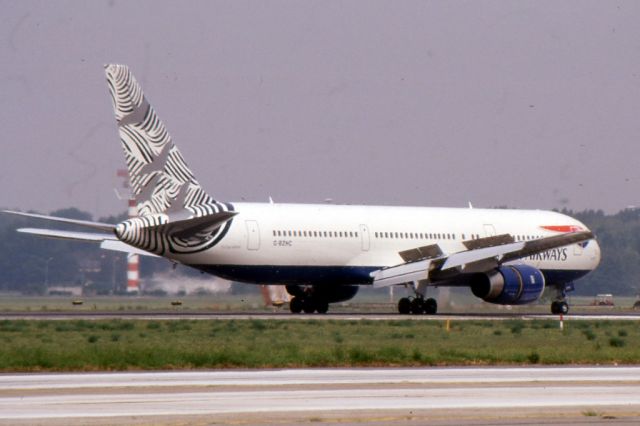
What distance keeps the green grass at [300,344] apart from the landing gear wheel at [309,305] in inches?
381

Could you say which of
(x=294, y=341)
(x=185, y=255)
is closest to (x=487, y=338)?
(x=294, y=341)

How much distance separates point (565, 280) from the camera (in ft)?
196

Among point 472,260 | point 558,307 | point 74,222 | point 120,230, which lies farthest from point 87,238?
point 558,307

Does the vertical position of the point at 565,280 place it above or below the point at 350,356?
above

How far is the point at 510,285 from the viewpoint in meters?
51.9

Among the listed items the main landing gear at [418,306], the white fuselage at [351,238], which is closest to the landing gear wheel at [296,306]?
the white fuselage at [351,238]

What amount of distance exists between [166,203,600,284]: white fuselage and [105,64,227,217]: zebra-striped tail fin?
200cm

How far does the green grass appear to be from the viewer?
27469 mm

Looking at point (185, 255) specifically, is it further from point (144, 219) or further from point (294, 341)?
point (294, 341)

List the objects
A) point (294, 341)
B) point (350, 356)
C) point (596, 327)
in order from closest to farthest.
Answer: point (350, 356) < point (294, 341) < point (596, 327)

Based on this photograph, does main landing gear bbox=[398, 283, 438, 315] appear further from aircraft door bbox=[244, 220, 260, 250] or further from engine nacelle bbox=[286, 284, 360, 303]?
aircraft door bbox=[244, 220, 260, 250]

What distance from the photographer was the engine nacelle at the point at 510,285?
52.0 metres

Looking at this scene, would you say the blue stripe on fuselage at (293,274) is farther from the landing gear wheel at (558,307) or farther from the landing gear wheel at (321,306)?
the landing gear wheel at (558,307)

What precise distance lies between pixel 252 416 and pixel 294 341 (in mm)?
17045
